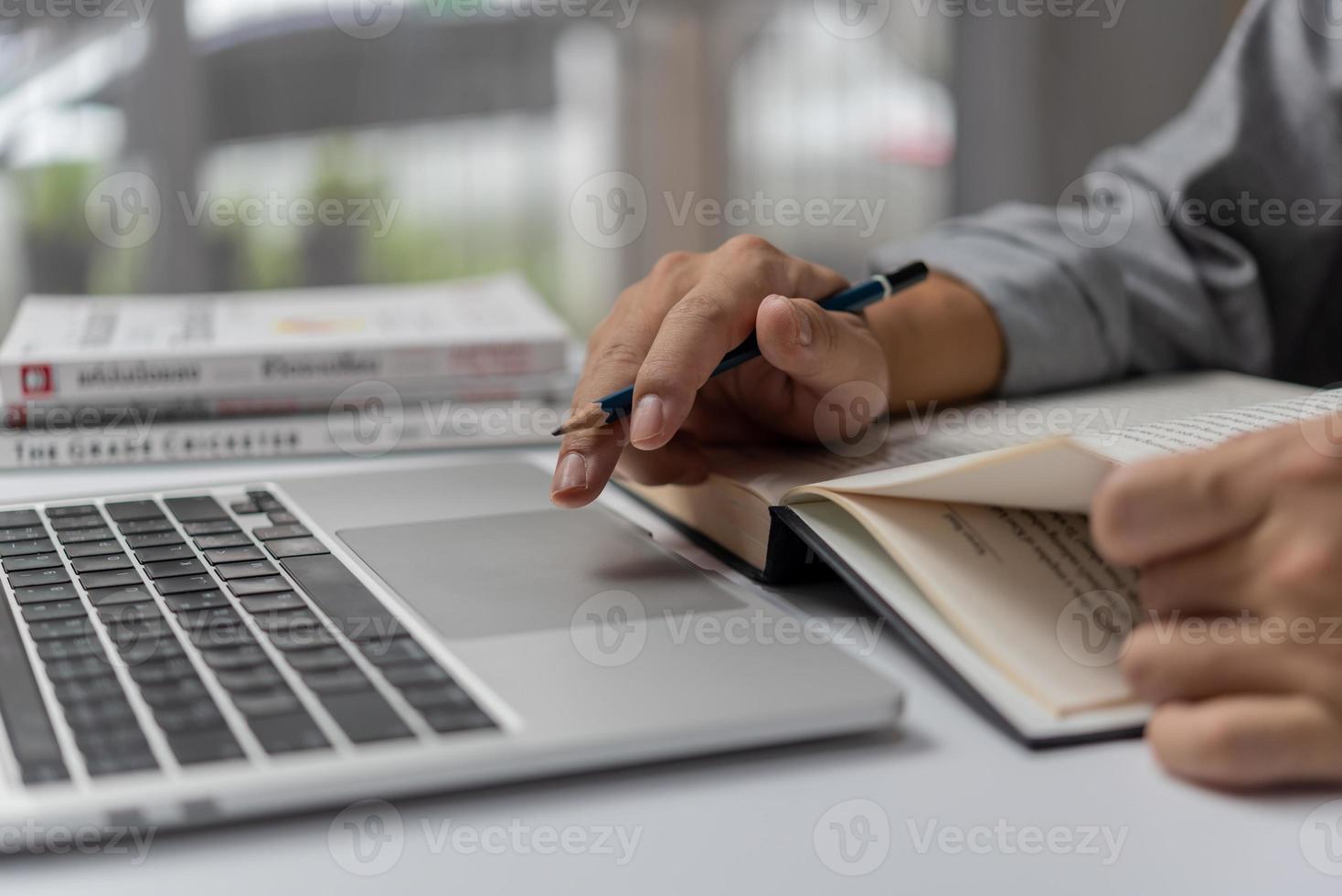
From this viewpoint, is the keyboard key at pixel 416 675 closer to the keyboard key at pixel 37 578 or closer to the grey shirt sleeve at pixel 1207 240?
the keyboard key at pixel 37 578

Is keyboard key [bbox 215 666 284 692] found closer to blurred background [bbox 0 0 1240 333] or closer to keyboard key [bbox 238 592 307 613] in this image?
keyboard key [bbox 238 592 307 613]

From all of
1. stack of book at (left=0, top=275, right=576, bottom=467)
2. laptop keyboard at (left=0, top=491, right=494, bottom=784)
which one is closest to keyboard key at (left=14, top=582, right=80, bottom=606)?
laptop keyboard at (left=0, top=491, right=494, bottom=784)

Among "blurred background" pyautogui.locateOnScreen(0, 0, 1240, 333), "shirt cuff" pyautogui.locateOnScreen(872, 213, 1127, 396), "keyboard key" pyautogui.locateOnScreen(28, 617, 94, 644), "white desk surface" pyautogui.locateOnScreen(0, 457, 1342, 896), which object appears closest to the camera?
"white desk surface" pyautogui.locateOnScreen(0, 457, 1342, 896)

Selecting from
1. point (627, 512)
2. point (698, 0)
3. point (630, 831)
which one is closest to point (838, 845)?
point (630, 831)

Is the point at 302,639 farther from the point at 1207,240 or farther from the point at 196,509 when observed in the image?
the point at 1207,240

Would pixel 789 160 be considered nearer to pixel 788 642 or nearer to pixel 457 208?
pixel 457 208

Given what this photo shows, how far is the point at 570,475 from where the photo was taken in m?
0.52

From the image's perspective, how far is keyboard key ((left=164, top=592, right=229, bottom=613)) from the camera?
0.43 m

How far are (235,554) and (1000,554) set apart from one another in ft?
0.98

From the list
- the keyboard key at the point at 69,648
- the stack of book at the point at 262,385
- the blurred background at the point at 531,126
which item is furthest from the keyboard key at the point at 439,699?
the blurred background at the point at 531,126

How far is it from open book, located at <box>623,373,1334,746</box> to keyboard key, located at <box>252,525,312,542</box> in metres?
0.18

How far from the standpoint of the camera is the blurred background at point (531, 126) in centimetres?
234

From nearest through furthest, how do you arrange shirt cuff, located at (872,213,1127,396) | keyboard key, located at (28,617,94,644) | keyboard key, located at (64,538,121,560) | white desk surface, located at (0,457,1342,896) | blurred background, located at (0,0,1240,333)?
white desk surface, located at (0,457,1342,896)
keyboard key, located at (28,617,94,644)
keyboard key, located at (64,538,121,560)
shirt cuff, located at (872,213,1127,396)
blurred background, located at (0,0,1240,333)

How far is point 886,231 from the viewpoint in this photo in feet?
9.67
